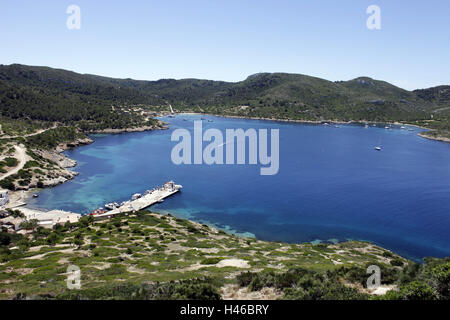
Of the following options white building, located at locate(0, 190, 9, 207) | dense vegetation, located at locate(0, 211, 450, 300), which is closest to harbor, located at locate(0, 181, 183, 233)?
white building, located at locate(0, 190, 9, 207)

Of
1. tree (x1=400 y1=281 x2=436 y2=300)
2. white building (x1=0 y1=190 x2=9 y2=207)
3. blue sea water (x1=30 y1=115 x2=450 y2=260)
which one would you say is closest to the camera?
tree (x1=400 y1=281 x2=436 y2=300)

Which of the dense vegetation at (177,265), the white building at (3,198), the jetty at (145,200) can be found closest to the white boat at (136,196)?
the jetty at (145,200)

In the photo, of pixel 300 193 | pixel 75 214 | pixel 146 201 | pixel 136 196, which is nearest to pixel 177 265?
pixel 75 214

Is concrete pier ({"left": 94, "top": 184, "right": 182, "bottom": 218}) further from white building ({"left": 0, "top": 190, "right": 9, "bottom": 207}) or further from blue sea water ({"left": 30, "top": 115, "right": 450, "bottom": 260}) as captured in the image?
white building ({"left": 0, "top": 190, "right": 9, "bottom": 207})

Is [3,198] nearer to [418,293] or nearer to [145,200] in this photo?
[145,200]
